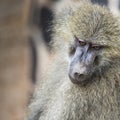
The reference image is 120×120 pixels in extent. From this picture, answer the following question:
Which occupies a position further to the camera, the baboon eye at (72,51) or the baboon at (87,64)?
the baboon eye at (72,51)

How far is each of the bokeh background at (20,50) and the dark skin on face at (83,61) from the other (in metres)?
2.69

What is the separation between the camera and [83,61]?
4.27 m

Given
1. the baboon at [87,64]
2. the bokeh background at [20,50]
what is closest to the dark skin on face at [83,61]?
the baboon at [87,64]

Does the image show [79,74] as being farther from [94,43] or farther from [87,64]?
[94,43]

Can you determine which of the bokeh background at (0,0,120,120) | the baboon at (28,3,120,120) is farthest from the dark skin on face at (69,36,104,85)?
the bokeh background at (0,0,120,120)

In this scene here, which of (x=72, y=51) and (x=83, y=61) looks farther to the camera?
(x=72, y=51)

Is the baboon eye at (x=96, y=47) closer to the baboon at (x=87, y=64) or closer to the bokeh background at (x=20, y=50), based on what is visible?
the baboon at (x=87, y=64)

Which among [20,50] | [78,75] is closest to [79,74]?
[78,75]

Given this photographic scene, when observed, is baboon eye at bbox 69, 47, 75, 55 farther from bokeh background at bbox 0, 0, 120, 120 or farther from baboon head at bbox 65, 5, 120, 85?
bokeh background at bbox 0, 0, 120, 120

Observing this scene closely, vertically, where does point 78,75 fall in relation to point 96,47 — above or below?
below

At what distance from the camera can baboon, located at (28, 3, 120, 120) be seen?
434cm

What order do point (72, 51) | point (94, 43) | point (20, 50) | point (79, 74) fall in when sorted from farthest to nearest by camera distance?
point (20, 50)
point (72, 51)
point (94, 43)
point (79, 74)

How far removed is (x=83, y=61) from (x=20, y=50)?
151 inches

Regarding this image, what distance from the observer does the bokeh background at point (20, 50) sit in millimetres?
7312
